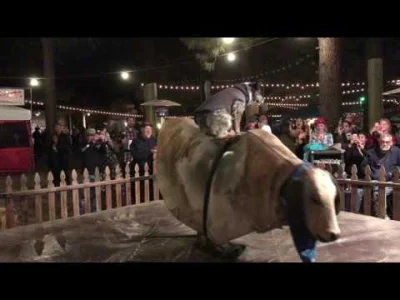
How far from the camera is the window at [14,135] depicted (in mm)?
15992

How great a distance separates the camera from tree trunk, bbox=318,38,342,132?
31.9ft

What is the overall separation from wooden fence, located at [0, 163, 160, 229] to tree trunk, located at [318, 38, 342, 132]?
3.96 metres

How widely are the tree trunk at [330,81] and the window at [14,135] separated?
10.6 metres

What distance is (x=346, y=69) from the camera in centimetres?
1875

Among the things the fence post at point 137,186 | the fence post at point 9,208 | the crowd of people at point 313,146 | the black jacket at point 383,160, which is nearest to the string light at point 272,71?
the crowd of people at point 313,146

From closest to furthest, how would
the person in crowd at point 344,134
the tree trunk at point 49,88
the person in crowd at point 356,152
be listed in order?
the person in crowd at point 356,152, the person in crowd at point 344,134, the tree trunk at point 49,88

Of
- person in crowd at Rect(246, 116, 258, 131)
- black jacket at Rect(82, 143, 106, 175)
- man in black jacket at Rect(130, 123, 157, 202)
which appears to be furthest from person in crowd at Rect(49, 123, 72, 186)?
person in crowd at Rect(246, 116, 258, 131)

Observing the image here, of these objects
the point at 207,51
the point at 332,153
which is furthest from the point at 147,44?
the point at 332,153

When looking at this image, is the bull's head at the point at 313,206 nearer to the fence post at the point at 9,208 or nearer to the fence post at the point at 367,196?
the fence post at the point at 367,196

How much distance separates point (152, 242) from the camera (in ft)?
18.4

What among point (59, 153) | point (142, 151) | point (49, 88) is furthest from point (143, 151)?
point (49, 88)

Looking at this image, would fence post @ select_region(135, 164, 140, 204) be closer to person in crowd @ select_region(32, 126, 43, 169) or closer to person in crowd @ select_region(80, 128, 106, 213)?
person in crowd @ select_region(80, 128, 106, 213)

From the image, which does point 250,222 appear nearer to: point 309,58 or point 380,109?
point 380,109

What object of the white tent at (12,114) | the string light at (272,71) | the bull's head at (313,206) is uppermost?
the string light at (272,71)
